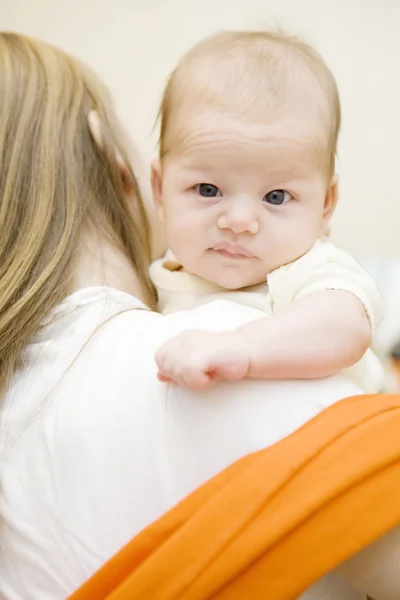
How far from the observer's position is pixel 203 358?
21.3 inches

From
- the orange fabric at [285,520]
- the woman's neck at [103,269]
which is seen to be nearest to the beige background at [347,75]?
the woman's neck at [103,269]

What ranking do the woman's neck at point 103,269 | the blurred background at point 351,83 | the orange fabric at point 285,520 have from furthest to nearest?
1. the blurred background at point 351,83
2. the woman's neck at point 103,269
3. the orange fabric at point 285,520

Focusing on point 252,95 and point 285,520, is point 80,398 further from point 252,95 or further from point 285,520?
point 252,95

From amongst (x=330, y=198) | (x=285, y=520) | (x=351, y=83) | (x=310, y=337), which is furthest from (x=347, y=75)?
(x=285, y=520)

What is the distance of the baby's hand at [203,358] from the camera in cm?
54

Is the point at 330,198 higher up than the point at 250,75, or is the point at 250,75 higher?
the point at 250,75

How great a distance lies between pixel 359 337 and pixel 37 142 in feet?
1.61

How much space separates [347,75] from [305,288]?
31.9 inches

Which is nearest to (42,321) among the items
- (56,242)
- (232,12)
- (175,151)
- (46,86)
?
(56,242)

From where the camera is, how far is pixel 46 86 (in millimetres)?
871

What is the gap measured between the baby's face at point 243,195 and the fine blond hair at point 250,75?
0.03 metres

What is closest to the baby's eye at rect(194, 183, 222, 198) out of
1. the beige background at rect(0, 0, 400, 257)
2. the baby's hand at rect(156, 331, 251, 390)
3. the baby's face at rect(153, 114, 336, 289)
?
the baby's face at rect(153, 114, 336, 289)

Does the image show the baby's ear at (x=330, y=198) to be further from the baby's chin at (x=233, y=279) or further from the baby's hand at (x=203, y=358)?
the baby's hand at (x=203, y=358)

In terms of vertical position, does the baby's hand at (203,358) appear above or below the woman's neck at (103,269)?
above
